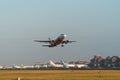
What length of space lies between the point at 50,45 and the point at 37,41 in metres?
3.30

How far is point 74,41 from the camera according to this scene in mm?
97812

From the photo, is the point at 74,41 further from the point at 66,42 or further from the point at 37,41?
the point at 37,41

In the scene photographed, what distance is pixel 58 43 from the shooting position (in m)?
98.1

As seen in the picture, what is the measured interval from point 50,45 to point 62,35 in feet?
13.5

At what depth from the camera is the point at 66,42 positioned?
95.4m

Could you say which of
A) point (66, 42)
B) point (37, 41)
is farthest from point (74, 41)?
point (37, 41)

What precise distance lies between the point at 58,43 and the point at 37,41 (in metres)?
5.49

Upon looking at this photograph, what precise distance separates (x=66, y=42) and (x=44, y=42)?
865 cm

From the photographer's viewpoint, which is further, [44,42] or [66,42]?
[44,42]

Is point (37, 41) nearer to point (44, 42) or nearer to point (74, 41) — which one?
point (44, 42)

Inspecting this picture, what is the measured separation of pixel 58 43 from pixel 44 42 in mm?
5398

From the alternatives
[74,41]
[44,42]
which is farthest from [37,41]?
[74,41]

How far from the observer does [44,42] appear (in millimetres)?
102250
